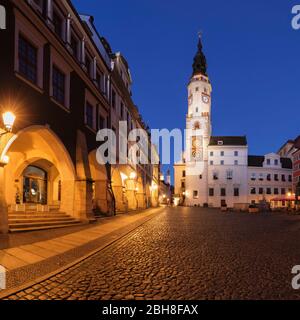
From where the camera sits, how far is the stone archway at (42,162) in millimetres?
14766

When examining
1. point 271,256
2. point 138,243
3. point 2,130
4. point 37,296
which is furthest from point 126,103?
point 37,296

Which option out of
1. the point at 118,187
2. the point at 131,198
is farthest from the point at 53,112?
the point at 131,198

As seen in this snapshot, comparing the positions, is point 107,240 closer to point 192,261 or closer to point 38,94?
point 192,261

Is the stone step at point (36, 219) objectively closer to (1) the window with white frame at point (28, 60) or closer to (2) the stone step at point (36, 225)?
(2) the stone step at point (36, 225)

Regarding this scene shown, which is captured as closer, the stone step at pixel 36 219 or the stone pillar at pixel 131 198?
the stone step at pixel 36 219

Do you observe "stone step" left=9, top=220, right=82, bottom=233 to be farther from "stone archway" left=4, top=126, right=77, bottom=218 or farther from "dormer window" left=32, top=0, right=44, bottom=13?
"dormer window" left=32, top=0, right=44, bottom=13

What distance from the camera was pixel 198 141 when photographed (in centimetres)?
6919

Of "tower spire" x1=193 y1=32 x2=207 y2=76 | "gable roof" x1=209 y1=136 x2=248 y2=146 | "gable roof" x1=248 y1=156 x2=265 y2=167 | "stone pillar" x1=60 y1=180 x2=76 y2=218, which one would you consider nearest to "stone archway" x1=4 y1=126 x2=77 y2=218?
"stone pillar" x1=60 y1=180 x2=76 y2=218

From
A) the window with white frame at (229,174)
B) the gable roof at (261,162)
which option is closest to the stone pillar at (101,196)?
the window with white frame at (229,174)

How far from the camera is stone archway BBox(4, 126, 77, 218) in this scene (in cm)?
1477

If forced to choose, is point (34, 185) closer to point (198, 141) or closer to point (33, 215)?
point (33, 215)

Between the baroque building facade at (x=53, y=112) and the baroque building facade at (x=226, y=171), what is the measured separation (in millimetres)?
45351
